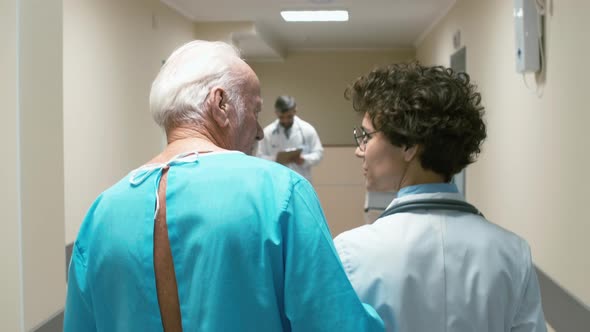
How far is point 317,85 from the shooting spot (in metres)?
11.5

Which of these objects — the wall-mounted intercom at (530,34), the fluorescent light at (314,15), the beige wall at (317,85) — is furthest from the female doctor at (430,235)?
the beige wall at (317,85)

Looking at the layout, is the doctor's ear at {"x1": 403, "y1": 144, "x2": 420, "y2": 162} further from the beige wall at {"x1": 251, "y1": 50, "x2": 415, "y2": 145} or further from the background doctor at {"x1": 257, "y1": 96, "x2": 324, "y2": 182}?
the beige wall at {"x1": 251, "y1": 50, "x2": 415, "y2": 145}

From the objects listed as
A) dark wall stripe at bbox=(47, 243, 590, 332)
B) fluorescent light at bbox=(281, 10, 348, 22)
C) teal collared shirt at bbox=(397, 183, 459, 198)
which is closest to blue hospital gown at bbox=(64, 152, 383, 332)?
teal collared shirt at bbox=(397, 183, 459, 198)

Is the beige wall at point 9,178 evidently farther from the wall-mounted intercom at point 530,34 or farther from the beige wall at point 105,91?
the wall-mounted intercom at point 530,34

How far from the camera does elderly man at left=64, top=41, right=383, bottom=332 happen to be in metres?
1.17

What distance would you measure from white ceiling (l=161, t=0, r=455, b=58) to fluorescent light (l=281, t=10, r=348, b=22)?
11 cm

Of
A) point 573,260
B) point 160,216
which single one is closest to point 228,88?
point 160,216

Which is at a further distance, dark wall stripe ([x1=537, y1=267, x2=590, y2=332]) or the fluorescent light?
the fluorescent light

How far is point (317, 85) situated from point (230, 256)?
1041cm

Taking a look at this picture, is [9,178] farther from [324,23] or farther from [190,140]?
[324,23]

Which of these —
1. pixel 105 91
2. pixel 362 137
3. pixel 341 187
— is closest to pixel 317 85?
pixel 341 187

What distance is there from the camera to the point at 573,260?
9.79 feet

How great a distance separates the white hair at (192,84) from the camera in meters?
1.29

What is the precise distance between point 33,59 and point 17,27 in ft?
0.54
